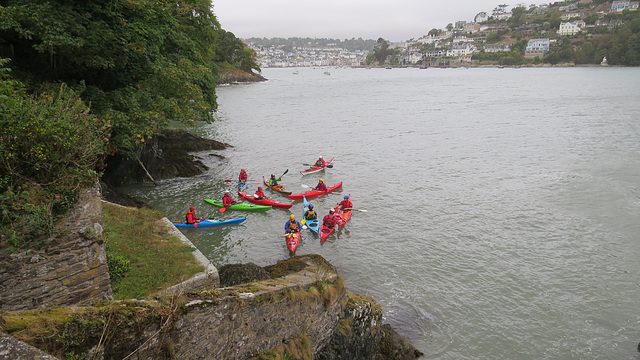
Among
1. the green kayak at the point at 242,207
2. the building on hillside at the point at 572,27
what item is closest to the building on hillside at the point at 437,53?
the building on hillside at the point at 572,27

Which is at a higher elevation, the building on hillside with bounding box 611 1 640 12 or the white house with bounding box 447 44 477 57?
the building on hillside with bounding box 611 1 640 12

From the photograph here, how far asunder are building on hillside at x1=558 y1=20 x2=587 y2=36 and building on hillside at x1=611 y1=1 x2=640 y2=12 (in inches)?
909

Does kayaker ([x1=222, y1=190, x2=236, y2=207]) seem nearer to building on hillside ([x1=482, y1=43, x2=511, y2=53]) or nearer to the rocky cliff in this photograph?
the rocky cliff

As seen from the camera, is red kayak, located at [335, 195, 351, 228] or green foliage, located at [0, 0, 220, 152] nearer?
green foliage, located at [0, 0, 220, 152]

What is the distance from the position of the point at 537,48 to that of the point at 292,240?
16270cm

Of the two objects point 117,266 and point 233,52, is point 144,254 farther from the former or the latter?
point 233,52

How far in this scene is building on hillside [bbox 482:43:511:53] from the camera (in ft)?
528

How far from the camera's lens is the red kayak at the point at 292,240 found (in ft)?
46.0

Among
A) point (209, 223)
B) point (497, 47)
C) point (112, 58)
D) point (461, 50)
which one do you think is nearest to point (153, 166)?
point (209, 223)

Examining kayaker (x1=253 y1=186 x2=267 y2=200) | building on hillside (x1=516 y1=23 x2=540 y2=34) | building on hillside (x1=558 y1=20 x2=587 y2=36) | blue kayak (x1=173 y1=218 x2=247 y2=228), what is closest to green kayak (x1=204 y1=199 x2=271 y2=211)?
kayaker (x1=253 y1=186 x2=267 y2=200)

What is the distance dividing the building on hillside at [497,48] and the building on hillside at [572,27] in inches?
781

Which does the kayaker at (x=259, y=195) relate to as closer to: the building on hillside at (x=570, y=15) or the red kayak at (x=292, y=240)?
the red kayak at (x=292, y=240)

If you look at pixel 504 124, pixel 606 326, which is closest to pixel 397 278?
pixel 606 326

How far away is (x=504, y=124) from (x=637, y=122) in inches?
457
